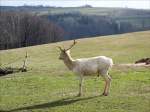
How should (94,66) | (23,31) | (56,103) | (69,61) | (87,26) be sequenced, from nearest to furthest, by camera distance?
(56,103)
(94,66)
(69,61)
(23,31)
(87,26)

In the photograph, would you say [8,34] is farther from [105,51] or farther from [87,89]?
[87,89]

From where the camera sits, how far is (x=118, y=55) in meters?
47.3

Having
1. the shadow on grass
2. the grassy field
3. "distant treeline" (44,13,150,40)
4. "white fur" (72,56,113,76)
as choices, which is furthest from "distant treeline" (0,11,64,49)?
the shadow on grass

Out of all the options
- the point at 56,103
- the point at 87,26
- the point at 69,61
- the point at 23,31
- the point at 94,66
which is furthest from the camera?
the point at 87,26

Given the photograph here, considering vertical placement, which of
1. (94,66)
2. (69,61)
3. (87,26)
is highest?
(69,61)

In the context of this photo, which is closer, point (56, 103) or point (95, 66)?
point (56, 103)

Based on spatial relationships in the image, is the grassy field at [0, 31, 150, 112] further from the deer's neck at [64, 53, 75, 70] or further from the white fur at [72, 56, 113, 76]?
the deer's neck at [64, 53, 75, 70]

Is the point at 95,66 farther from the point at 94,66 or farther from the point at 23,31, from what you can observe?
the point at 23,31

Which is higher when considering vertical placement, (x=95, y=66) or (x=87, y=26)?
(x=95, y=66)

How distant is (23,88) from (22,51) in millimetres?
32092

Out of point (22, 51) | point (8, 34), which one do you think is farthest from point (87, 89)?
point (8, 34)

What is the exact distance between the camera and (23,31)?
10375 centimetres

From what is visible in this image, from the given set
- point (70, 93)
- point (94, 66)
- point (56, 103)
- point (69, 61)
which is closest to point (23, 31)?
point (70, 93)

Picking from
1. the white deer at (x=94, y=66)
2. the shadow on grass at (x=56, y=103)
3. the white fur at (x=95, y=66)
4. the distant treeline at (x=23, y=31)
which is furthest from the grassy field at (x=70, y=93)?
the distant treeline at (x=23, y=31)
